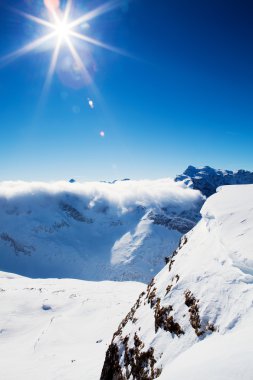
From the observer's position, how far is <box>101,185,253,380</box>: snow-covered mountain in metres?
8.35

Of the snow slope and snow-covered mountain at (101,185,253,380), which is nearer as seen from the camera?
snow-covered mountain at (101,185,253,380)

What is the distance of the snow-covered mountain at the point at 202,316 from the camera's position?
27.4ft

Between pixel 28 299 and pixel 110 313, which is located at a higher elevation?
pixel 28 299

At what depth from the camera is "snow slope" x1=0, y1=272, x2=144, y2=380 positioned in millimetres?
25242

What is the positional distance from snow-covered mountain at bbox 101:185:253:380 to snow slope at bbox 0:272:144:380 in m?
7.62

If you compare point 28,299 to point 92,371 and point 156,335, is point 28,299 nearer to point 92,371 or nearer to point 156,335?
point 92,371

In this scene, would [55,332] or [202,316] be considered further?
[55,332]

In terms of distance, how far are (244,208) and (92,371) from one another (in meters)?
16.2

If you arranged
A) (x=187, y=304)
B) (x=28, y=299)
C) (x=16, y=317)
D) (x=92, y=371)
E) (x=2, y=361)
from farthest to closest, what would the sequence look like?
(x=28, y=299), (x=16, y=317), (x=2, y=361), (x=92, y=371), (x=187, y=304)

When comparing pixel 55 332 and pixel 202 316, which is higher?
pixel 55 332

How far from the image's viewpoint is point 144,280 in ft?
629

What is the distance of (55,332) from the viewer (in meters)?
38.6

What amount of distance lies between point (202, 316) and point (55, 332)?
106 ft

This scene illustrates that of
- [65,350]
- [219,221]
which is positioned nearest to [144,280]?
[65,350]
